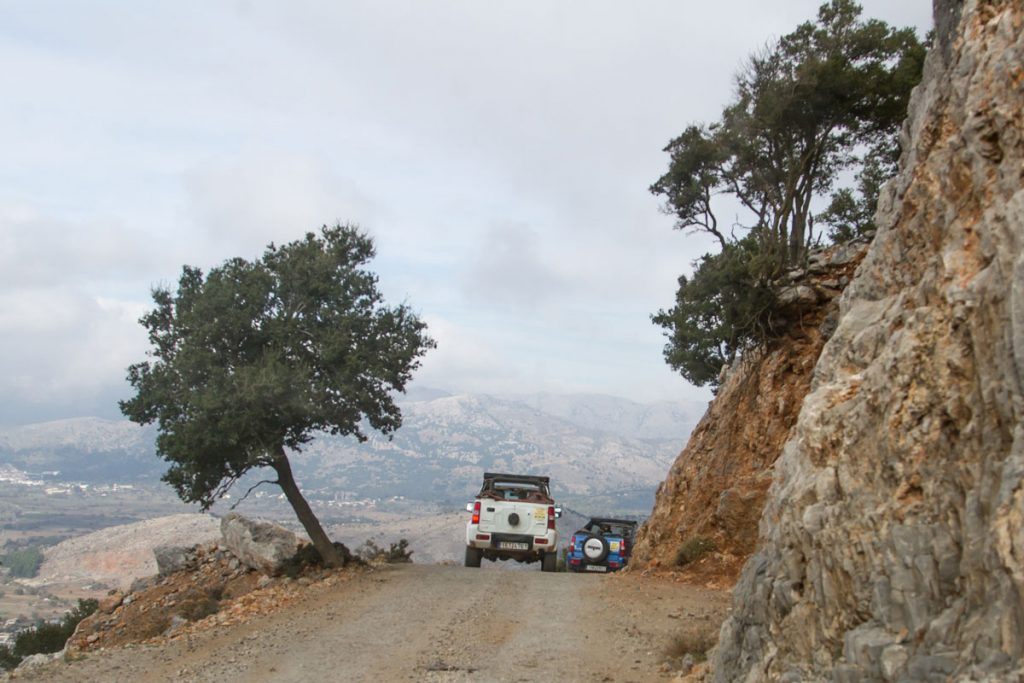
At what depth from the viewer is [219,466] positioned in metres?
19.5

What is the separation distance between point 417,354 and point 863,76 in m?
14.3

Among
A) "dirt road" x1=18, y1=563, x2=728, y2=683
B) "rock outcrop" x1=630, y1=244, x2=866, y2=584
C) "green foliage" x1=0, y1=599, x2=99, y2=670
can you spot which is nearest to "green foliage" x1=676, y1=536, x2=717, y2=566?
"rock outcrop" x1=630, y1=244, x2=866, y2=584

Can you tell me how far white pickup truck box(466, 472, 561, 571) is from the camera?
69.2ft

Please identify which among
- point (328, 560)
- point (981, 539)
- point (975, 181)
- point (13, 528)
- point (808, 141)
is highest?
point (808, 141)

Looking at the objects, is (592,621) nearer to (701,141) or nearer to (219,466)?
(219,466)

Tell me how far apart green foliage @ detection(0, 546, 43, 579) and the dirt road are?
367ft

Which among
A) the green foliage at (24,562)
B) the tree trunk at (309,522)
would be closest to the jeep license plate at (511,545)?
the tree trunk at (309,522)

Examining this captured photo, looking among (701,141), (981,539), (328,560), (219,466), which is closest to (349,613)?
(328,560)

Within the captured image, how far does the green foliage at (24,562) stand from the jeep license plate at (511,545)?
10808 centimetres

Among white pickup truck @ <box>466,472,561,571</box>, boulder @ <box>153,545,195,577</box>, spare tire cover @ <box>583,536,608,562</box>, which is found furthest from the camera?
boulder @ <box>153,545,195,577</box>

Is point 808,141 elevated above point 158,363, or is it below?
above

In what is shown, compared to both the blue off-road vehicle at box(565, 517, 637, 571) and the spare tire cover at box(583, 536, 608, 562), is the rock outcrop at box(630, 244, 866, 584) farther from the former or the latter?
the blue off-road vehicle at box(565, 517, 637, 571)

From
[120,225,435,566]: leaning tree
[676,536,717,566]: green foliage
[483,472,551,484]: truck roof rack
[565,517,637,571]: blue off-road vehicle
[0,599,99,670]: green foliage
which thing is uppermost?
[120,225,435,566]: leaning tree

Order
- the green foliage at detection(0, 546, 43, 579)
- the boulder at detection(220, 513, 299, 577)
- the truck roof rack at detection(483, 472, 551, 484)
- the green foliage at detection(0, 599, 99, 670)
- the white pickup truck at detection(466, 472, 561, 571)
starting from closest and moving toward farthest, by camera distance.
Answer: the boulder at detection(220, 513, 299, 577) → the white pickup truck at detection(466, 472, 561, 571) → the green foliage at detection(0, 599, 99, 670) → the truck roof rack at detection(483, 472, 551, 484) → the green foliage at detection(0, 546, 43, 579)
